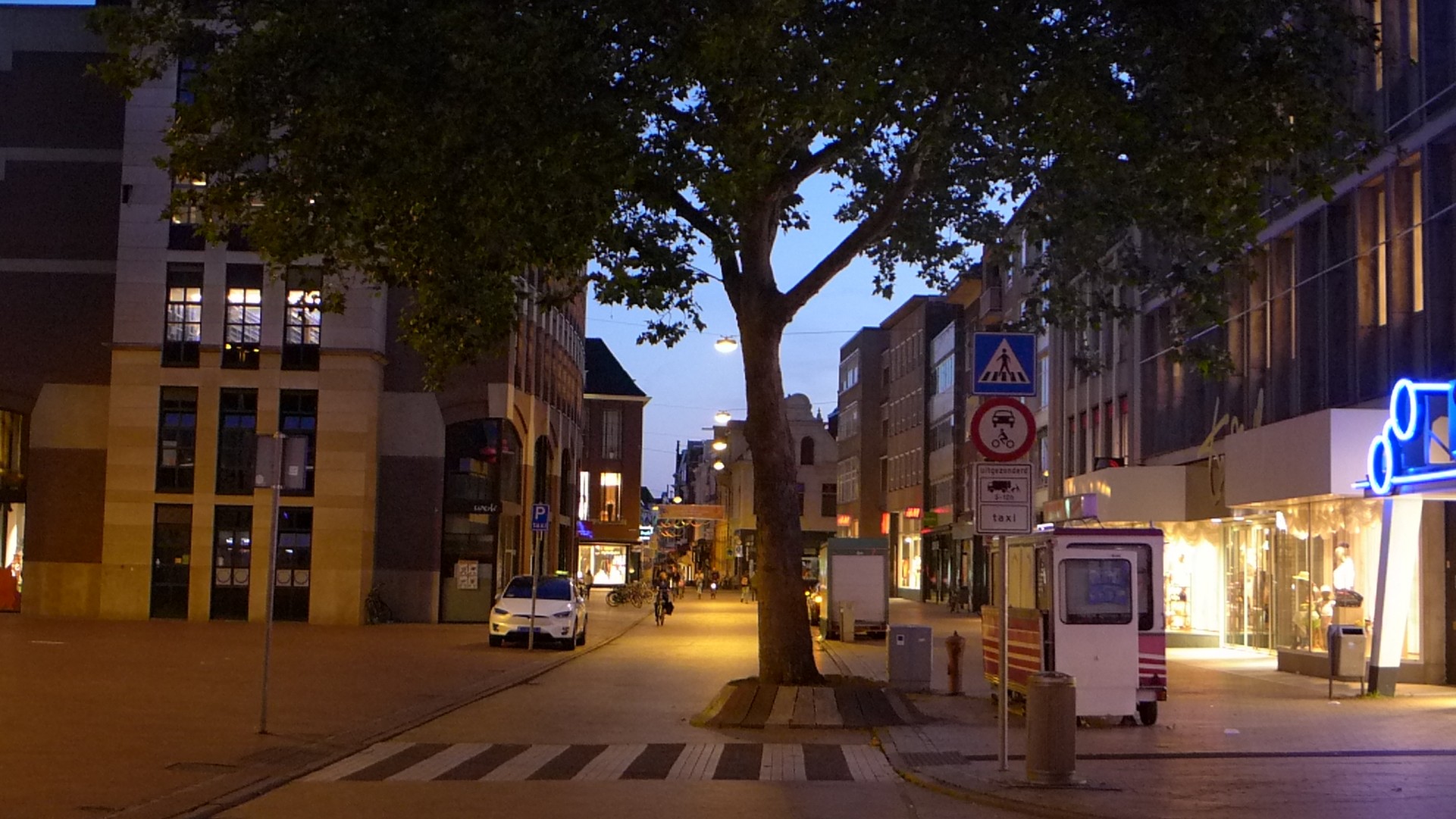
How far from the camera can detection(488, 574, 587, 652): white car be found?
3553 centimetres

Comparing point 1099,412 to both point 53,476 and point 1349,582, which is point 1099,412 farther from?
point 53,476

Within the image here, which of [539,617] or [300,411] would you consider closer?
[539,617]

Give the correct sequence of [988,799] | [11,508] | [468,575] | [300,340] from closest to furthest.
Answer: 1. [988,799]
2. [300,340]
3. [468,575]
4. [11,508]

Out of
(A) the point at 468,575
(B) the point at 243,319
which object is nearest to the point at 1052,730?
(A) the point at 468,575

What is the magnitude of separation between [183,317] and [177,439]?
3.32 m

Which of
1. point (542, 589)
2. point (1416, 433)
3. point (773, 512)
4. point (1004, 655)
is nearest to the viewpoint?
point (1004, 655)

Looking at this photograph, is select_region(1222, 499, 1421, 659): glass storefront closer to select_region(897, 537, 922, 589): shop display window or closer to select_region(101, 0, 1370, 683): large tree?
select_region(101, 0, 1370, 683): large tree

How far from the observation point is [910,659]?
78.1ft

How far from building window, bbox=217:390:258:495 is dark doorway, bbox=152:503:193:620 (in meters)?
1.31

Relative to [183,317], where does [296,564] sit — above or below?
below

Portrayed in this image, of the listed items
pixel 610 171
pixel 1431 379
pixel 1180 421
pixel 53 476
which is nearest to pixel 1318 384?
pixel 1431 379

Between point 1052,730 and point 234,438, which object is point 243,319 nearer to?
point 234,438

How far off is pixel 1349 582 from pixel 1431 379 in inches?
163

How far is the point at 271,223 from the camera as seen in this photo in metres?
17.7
